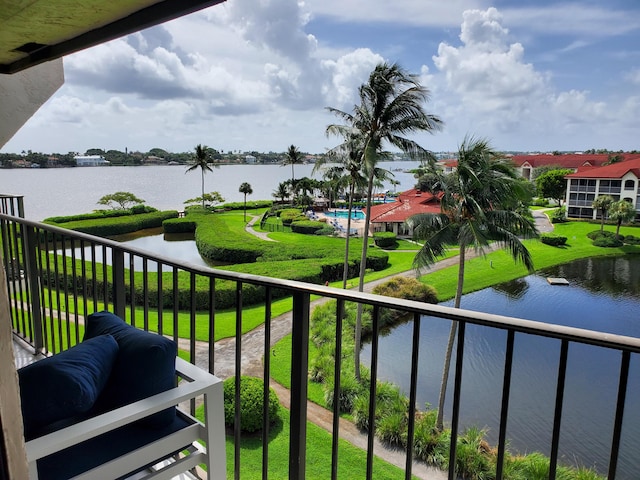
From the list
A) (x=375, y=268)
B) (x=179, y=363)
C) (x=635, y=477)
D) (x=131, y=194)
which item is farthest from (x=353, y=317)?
(x=131, y=194)

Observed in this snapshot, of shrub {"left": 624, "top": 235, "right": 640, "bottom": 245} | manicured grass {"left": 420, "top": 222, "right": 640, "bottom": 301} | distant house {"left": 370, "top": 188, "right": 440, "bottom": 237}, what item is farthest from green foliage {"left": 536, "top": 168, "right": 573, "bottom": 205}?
distant house {"left": 370, "top": 188, "right": 440, "bottom": 237}

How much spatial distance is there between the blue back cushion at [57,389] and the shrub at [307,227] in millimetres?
33174

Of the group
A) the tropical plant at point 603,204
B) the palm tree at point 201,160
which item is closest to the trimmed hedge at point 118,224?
the palm tree at point 201,160

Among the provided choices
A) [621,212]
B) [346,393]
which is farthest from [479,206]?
[621,212]

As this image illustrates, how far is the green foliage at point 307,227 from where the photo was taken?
114 ft

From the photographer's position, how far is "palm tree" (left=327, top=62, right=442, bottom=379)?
1500cm

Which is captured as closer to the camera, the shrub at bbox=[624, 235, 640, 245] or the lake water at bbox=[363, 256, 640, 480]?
the lake water at bbox=[363, 256, 640, 480]

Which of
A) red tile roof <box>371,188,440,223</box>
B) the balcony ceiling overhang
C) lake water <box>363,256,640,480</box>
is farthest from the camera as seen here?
red tile roof <box>371,188,440,223</box>

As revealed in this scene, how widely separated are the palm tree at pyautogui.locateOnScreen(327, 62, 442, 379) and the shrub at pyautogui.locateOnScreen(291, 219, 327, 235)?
61.1ft

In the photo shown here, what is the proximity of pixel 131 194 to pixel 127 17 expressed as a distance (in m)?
41.2

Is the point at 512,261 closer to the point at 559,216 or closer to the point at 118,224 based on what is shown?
the point at 559,216

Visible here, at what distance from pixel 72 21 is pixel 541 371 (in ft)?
52.7

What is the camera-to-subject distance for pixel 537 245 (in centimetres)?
3281

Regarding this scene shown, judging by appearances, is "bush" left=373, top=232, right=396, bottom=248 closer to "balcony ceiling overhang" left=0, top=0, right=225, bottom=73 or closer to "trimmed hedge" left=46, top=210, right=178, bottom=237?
"trimmed hedge" left=46, top=210, right=178, bottom=237
